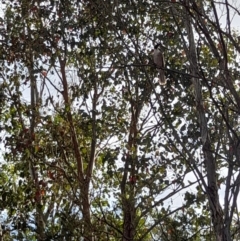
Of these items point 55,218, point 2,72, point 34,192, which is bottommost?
point 55,218

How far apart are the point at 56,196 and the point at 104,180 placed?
56 cm

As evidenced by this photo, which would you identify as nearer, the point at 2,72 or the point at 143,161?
the point at 143,161

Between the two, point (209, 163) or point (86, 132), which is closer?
point (209, 163)

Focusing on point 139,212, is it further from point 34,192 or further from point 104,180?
point 34,192

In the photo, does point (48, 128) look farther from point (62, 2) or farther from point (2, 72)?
point (62, 2)

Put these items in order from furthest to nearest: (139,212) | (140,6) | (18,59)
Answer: (18,59) → (139,212) → (140,6)

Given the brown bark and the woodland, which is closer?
the brown bark

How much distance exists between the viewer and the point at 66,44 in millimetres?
5078

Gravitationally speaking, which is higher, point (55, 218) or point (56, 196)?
point (56, 196)

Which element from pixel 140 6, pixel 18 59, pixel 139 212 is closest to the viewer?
pixel 140 6

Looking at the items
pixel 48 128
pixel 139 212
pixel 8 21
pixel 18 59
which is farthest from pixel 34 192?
pixel 8 21

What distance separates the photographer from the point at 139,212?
498 centimetres

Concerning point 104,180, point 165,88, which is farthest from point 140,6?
point 104,180

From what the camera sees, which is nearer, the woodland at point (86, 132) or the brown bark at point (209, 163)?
the brown bark at point (209, 163)
